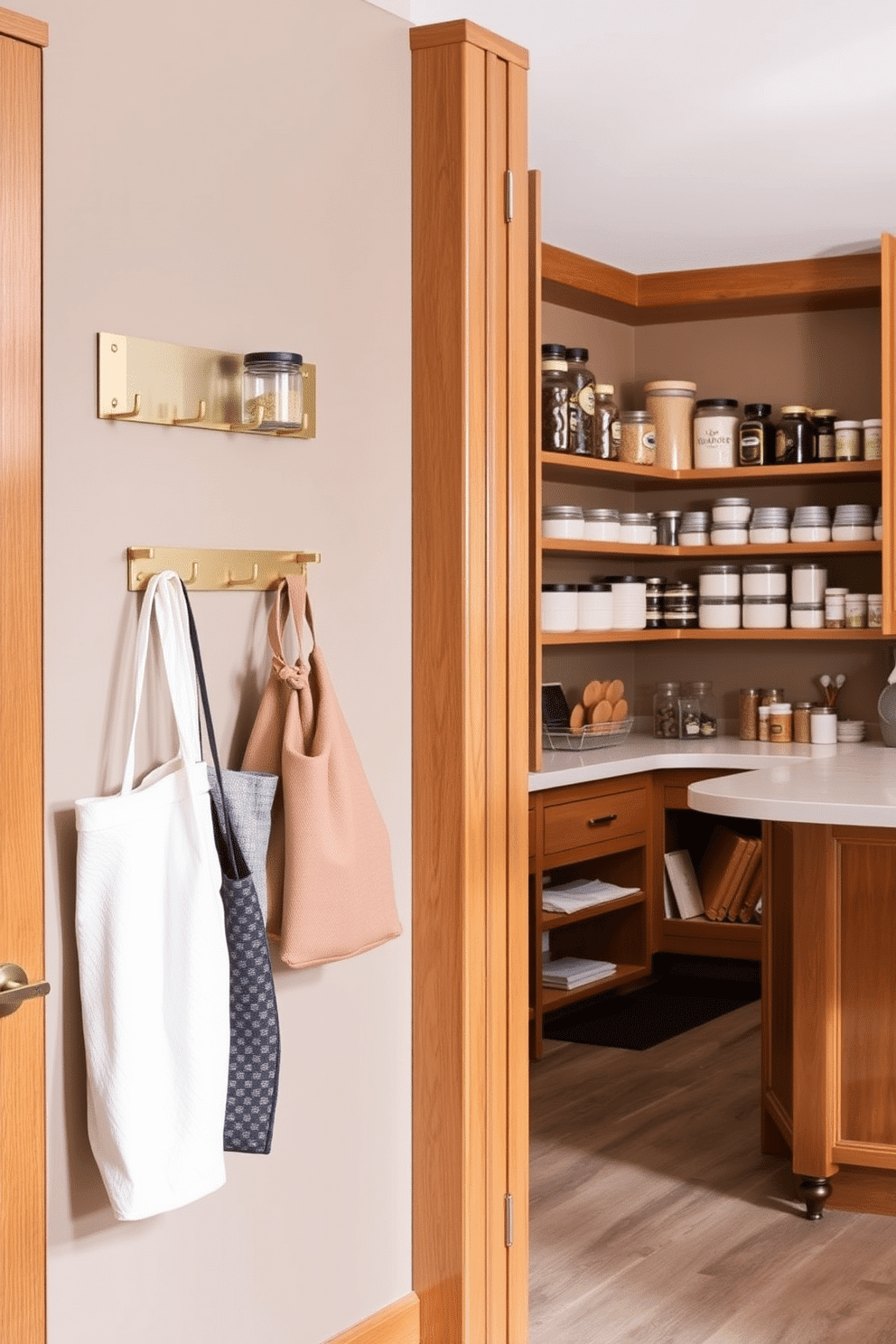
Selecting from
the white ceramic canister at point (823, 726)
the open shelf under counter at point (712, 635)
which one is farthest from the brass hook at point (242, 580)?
the white ceramic canister at point (823, 726)

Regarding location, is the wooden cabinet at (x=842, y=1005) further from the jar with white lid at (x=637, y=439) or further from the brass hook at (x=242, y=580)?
the jar with white lid at (x=637, y=439)

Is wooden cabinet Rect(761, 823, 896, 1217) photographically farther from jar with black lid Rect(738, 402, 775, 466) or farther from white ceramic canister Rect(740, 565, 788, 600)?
jar with black lid Rect(738, 402, 775, 466)

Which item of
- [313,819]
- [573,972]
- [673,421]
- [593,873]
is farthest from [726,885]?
[313,819]

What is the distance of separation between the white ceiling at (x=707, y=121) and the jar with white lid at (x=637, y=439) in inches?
22.2

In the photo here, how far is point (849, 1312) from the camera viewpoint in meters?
2.86

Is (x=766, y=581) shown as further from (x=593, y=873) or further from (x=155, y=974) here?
(x=155, y=974)

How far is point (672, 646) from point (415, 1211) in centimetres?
382

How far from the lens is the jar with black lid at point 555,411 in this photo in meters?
4.95

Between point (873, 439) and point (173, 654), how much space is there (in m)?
3.91

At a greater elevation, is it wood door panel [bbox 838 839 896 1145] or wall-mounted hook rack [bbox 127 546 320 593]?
wall-mounted hook rack [bbox 127 546 320 593]

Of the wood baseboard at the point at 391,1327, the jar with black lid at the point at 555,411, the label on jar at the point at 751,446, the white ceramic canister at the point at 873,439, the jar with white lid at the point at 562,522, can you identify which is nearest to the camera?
the wood baseboard at the point at 391,1327

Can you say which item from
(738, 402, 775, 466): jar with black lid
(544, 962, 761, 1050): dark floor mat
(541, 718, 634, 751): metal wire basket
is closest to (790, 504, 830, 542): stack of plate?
(738, 402, 775, 466): jar with black lid

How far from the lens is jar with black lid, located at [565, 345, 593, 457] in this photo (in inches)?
197

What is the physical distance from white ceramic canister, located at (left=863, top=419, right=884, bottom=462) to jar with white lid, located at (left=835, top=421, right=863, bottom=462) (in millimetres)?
42
